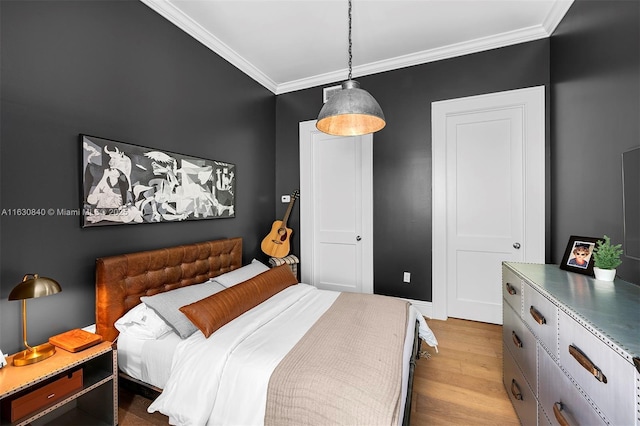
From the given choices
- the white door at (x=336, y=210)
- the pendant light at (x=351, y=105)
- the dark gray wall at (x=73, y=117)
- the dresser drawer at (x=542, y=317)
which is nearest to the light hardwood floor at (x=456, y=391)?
the dresser drawer at (x=542, y=317)

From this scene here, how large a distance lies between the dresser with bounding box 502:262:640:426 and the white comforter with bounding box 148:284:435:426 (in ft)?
4.04

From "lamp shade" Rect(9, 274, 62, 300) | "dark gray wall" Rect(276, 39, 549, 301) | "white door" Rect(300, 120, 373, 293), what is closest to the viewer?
"lamp shade" Rect(9, 274, 62, 300)

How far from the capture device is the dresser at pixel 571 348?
0.83 meters

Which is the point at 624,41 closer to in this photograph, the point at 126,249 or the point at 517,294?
the point at 517,294

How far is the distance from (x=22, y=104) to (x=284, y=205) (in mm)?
2684

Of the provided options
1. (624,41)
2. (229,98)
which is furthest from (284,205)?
(624,41)

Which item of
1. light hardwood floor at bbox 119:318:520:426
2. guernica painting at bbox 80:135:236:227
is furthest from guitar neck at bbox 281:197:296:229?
light hardwood floor at bbox 119:318:520:426

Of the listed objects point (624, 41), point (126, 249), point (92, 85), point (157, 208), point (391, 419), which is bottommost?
point (391, 419)

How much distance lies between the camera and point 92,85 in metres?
1.85

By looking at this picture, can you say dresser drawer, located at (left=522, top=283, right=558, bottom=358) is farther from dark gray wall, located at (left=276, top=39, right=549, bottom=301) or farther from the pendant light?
dark gray wall, located at (left=276, top=39, right=549, bottom=301)

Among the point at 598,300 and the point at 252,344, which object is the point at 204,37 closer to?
the point at 252,344

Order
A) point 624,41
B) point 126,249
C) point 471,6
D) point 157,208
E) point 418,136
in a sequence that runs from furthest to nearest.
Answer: point 418,136, point 471,6, point 157,208, point 126,249, point 624,41

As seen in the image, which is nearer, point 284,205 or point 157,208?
point 157,208

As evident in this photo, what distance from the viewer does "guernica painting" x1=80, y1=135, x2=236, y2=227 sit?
6.00 ft
